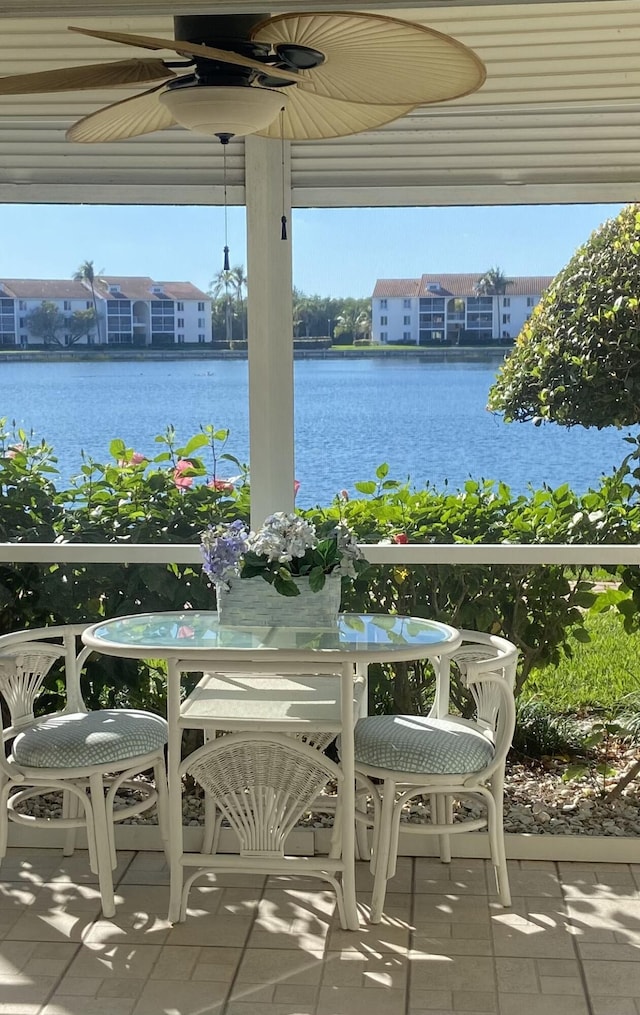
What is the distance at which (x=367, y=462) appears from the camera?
4133mm

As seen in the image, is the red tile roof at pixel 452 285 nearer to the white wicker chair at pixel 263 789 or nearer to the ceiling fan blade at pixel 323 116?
the ceiling fan blade at pixel 323 116

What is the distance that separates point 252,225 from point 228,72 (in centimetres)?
162

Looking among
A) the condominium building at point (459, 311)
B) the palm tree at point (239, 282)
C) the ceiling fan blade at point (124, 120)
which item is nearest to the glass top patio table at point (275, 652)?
the condominium building at point (459, 311)

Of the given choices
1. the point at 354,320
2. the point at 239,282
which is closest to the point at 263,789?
the point at 354,320

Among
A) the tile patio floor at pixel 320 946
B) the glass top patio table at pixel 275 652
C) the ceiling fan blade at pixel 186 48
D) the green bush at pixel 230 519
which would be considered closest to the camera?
the ceiling fan blade at pixel 186 48

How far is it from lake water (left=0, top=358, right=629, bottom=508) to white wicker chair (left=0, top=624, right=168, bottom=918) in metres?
0.76

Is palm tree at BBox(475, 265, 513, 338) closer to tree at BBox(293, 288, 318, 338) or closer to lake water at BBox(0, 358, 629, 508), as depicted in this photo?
lake water at BBox(0, 358, 629, 508)

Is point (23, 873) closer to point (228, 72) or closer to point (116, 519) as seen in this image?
point (116, 519)

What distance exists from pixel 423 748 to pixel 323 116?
177 cm

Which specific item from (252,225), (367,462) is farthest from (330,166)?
(367,462)

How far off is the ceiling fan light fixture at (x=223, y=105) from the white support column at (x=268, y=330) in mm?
1509

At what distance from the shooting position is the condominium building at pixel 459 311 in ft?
13.3

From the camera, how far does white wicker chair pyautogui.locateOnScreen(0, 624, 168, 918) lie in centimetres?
348

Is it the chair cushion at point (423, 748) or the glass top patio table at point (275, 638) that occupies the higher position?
the glass top patio table at point (275, 638)
